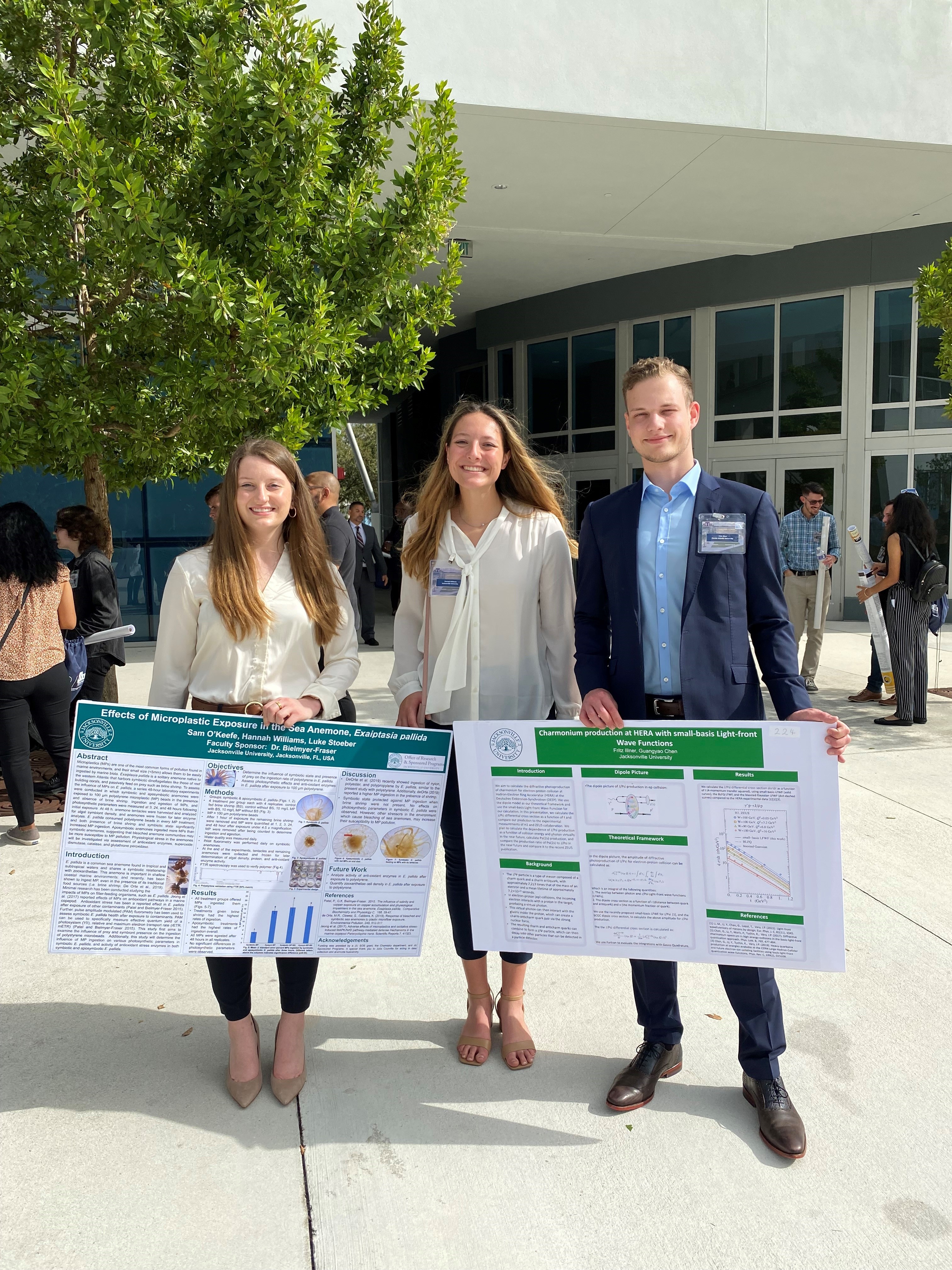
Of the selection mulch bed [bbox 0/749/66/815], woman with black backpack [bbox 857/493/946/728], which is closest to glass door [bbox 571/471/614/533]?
woman with black backpack [bbox 857/493/946/728]

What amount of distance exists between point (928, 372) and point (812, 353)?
6.19ft

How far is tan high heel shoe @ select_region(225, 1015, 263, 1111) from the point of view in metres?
2.67

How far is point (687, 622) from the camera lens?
2.48 meters

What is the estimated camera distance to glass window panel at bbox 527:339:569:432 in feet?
61.3

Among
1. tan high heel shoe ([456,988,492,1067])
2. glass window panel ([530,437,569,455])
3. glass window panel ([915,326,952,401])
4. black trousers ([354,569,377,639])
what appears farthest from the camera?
glass window panel ([530,437,569,455])

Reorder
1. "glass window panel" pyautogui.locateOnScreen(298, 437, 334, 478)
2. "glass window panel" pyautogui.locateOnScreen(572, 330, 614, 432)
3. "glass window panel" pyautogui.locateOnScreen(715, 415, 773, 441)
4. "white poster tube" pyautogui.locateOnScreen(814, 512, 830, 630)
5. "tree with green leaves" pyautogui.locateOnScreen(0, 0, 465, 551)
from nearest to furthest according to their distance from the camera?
1. "tree with green leaves" pyautogui.locateOnScreen(0, 0, 465, 551)
2. "white poster tube" pyautogui.locateOnScreen(814, 512, 830, 630)
3. "glass window panel" pyautogui.locateOnScreen(298, 437, 334, 478)
4. "glass window panel" pyautogui.locateOnScreen(715, 415, 773, 441)
5. "glass window panel" pyautogui.locateOnScreen(572, 330, 614, 432)

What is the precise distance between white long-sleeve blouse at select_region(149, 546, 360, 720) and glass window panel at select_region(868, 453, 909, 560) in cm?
1461

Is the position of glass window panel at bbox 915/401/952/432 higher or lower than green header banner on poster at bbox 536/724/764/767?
higher

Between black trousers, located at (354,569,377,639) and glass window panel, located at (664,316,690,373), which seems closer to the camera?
black trousers, located at (354,569,377,639)

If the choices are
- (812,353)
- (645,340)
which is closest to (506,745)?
(812,353)

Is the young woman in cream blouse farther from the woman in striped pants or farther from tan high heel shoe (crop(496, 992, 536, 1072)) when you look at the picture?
the woman in striped pants

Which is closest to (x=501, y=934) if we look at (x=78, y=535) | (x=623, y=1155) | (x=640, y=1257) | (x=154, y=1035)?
(x=623, y=1155)

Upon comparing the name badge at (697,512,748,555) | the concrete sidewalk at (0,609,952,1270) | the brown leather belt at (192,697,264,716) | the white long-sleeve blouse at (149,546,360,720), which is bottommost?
the concrete sidewalk at (0,609,952,1270)

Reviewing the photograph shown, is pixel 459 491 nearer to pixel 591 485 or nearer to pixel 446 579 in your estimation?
pixel 446 579
